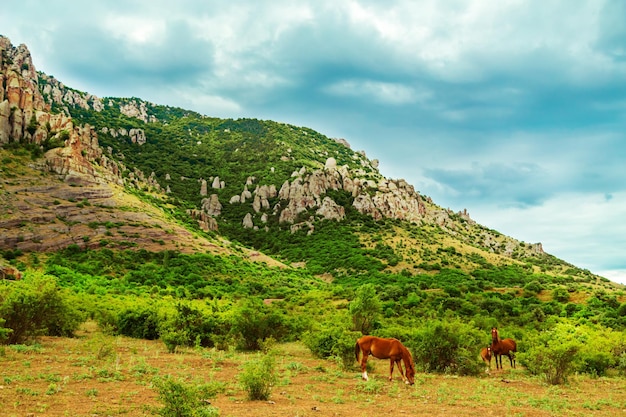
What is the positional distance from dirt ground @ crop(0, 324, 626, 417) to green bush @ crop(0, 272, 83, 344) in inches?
56.2

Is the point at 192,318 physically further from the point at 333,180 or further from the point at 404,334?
the point at 333,180

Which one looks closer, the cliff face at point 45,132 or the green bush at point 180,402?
the green bush at point 180,402

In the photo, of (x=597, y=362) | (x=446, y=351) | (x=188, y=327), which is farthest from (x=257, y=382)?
(x=597, y=362)

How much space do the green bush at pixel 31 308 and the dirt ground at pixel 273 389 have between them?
Result: 1.43 meters

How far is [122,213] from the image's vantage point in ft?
250

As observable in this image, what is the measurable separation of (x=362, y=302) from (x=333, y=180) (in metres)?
107

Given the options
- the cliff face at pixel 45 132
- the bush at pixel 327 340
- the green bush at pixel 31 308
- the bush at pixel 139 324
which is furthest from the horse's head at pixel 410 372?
the cliff face at pixel 45 132

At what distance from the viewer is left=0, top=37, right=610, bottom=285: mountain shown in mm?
70812

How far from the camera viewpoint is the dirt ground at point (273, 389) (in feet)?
36.2

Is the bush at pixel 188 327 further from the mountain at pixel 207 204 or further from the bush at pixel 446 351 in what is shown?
the mountain at pixel 207 204

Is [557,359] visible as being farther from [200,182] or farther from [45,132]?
[200,182]

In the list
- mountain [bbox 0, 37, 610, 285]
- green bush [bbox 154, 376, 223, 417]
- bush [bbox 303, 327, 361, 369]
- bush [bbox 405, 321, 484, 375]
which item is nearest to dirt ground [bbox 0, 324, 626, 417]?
green bush [bbox 154, 376, 223, 417]

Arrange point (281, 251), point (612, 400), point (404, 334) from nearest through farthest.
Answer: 1. point (612, 400)
2. point (404, 334)
3. point (281, 251)

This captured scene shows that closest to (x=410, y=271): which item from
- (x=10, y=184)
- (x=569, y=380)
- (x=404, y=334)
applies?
(x=404, y=334)
